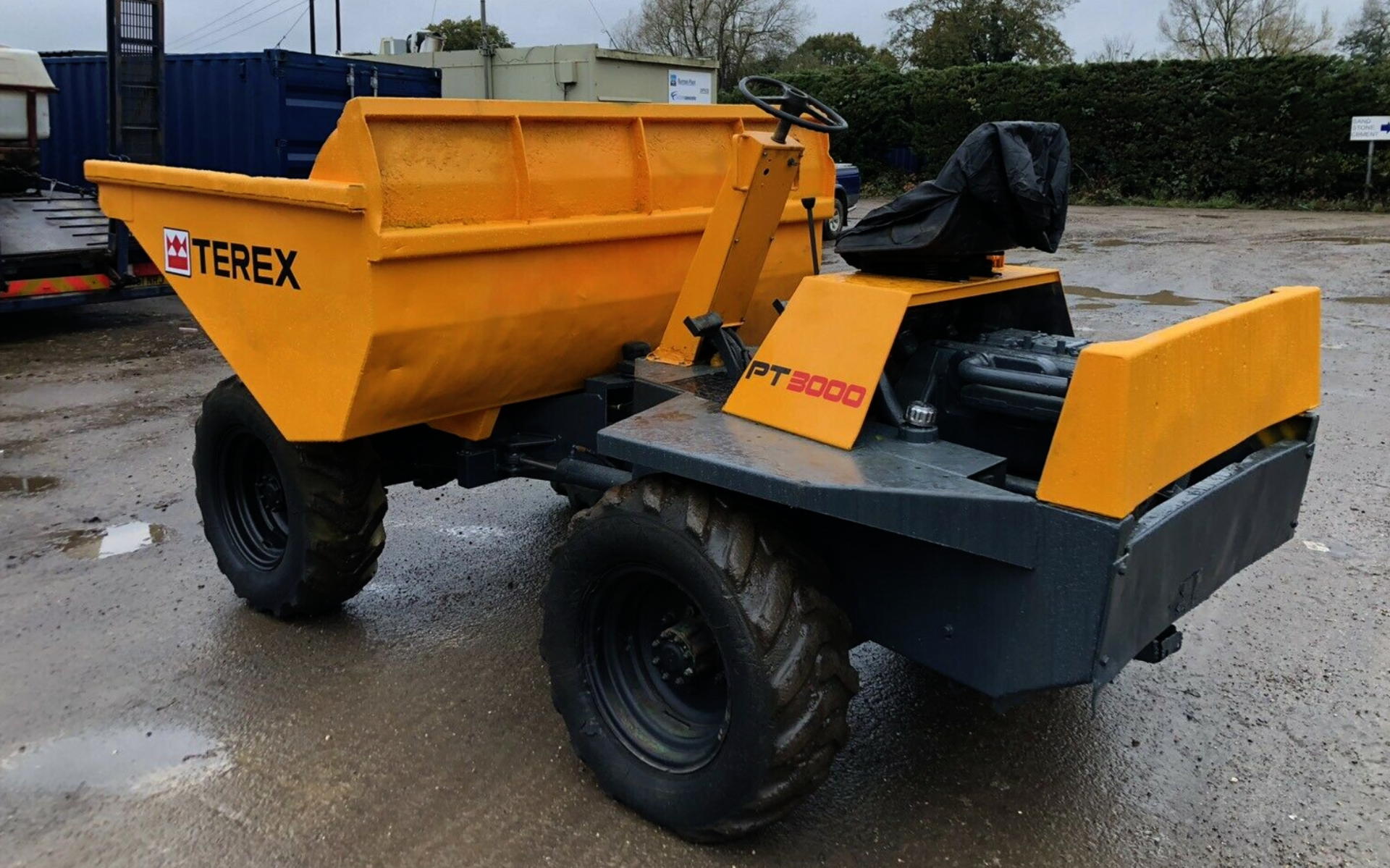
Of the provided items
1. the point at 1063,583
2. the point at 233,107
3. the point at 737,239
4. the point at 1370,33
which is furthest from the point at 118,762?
the point at 1370,33

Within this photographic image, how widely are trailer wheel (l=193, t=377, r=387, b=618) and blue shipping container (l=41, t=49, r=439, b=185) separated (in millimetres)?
8261

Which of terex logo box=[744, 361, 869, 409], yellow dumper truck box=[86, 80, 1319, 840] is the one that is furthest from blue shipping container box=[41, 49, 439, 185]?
terex logo box=[744, 361, 869, 409]

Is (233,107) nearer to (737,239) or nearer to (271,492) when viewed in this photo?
(271,492)

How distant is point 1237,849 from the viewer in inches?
120

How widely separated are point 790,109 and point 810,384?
104 centimetres

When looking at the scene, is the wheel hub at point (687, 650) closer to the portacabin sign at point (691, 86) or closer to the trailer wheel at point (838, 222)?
the trailer wheel at point (838, 222)

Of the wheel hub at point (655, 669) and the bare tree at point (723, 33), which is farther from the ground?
the bare tree at point (723, 33)

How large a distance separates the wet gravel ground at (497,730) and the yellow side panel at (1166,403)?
3.56 feet

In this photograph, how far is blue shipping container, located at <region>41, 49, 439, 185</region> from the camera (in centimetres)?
1244

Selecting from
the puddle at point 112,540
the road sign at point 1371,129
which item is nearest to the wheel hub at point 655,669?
the puddle at point 112,540

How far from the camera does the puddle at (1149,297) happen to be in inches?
470

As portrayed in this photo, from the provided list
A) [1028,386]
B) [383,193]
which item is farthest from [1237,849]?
[383,193]

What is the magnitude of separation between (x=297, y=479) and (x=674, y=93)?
1470 centimetres

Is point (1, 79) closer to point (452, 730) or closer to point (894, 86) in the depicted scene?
point (452, 730)
